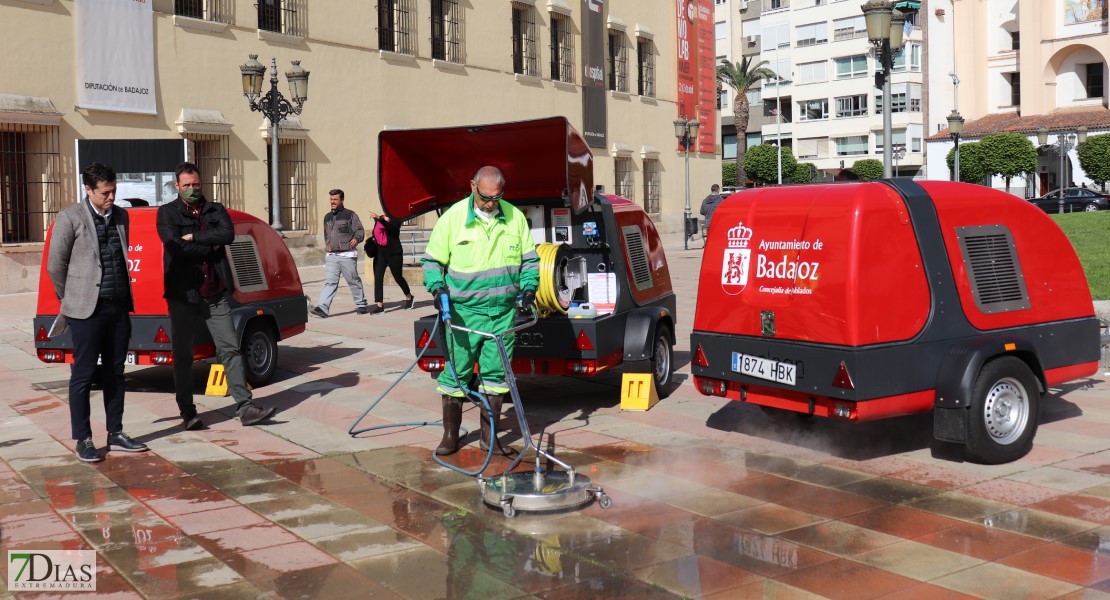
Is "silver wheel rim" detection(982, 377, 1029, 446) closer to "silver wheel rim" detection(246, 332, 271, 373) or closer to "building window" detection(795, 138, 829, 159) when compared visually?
"silver wheel rim" detection(246, 332, 271, 373)

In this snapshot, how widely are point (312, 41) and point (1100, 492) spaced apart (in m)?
22.9

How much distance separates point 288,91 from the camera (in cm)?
2628

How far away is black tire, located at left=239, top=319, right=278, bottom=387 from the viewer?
10656mm

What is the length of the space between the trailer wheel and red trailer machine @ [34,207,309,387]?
6.51 meters

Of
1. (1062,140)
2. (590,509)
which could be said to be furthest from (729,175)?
(590,509)

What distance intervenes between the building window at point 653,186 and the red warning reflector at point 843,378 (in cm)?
3372

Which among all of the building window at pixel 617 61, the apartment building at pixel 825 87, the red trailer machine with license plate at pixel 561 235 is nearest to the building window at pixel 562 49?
the building window at pixel 617 61

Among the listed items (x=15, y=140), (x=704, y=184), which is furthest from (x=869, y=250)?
(x=704, y=184)

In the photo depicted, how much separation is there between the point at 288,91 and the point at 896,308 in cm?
2170

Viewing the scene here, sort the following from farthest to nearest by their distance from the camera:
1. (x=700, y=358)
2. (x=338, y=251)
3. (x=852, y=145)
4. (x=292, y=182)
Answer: (x=852, y=145)
(x=292, y=182)
(x=338, y=251)
(x=700, y=358)

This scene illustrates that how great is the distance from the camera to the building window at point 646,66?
130 feet

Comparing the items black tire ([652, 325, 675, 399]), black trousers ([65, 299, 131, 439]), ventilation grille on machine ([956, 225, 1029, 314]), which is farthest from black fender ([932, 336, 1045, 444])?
black trousers ([65, 299, 131, 439])

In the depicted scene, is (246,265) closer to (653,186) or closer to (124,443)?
(124,443)

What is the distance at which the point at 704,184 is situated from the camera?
4409cm
